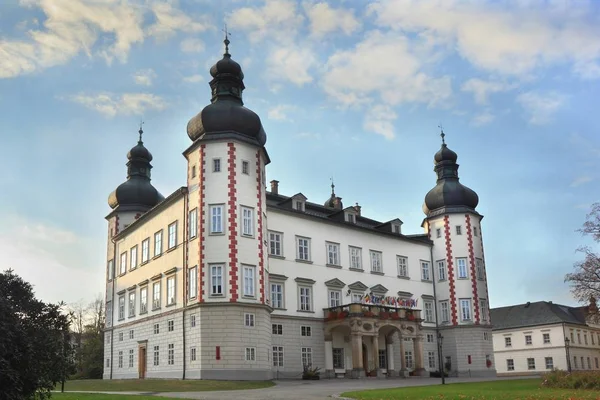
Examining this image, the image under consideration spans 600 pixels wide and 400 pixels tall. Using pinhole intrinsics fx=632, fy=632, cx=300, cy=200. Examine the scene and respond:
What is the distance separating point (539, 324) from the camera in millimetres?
77625

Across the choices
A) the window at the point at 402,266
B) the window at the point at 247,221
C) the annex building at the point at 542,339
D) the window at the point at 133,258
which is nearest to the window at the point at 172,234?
the window at the point at 247,221

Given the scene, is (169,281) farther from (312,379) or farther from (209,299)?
(312,379)

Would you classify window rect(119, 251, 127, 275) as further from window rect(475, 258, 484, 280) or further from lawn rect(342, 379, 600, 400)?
lawn rect(342, 379, 600, 400)

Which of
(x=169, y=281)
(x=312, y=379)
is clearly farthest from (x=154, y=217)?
(x=312, y=379)

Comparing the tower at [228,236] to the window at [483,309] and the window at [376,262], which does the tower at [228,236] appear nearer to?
the window at [376,262]

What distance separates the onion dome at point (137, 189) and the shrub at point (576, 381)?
123 feet

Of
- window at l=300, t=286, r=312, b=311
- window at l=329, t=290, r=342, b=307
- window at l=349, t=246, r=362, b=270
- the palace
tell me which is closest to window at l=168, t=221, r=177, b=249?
the palace

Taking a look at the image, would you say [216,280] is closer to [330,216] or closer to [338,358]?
[338,358]

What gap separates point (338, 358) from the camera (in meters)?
45.9

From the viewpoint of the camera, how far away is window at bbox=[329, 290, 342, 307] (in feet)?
154

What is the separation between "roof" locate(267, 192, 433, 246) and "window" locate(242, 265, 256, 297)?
21.8 ft

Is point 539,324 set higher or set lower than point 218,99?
lower

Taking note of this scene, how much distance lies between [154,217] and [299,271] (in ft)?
38.0

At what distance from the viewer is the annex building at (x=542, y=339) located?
75.6 m
